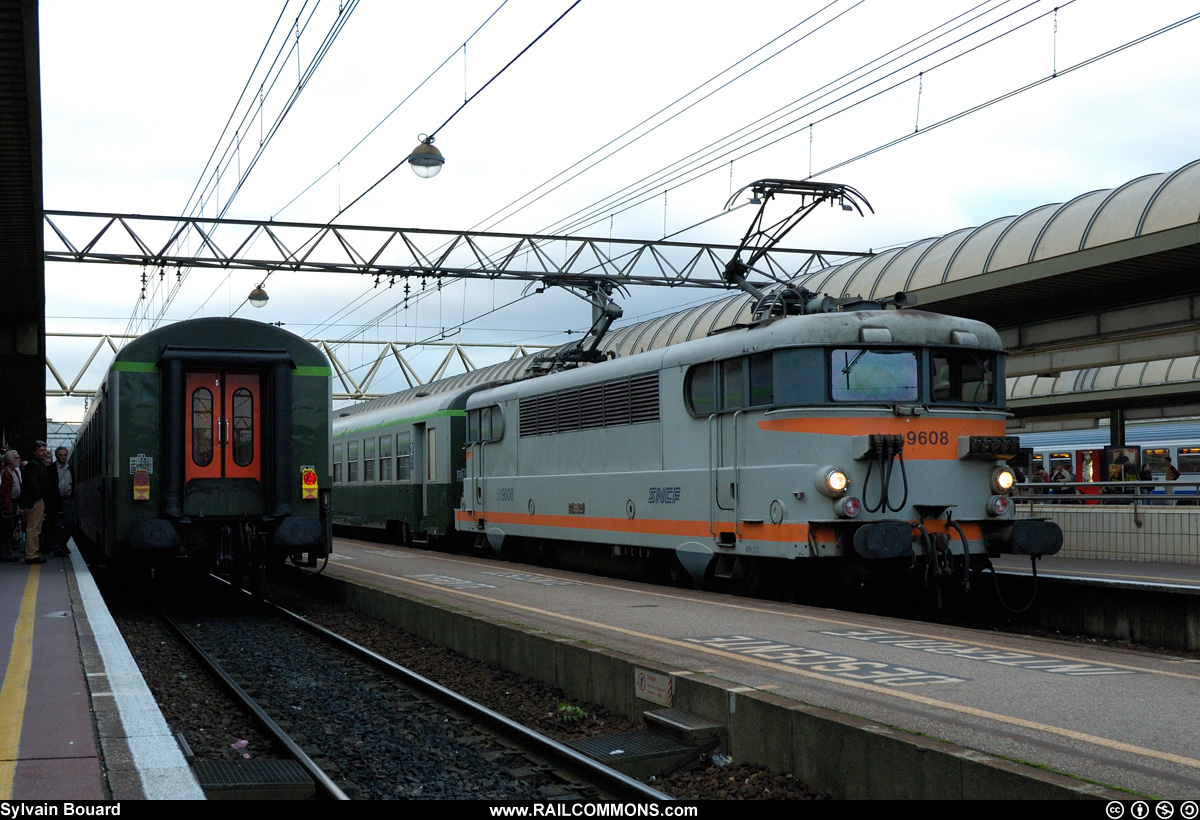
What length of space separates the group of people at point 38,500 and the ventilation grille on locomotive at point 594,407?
7.03 meters

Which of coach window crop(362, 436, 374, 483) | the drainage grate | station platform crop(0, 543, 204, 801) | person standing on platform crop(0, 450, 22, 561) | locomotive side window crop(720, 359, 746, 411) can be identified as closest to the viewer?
station platform crop(0, 543, 204, 801)

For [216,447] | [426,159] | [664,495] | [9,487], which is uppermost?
[426,159]

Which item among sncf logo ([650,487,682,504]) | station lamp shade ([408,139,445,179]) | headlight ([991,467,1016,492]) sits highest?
station lamp shade ([408,139,445,179])

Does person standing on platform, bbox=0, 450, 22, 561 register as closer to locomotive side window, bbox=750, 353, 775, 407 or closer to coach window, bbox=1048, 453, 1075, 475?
locomotive side window, bbox=750, 353, 775, 407

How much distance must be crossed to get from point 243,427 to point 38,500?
5.39 m

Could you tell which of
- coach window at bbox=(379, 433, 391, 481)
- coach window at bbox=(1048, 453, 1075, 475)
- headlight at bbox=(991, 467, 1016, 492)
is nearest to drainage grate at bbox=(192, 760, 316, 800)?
headlight at bbox=(991, 467, 1016, 492)

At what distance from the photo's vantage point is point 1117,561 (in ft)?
57.2

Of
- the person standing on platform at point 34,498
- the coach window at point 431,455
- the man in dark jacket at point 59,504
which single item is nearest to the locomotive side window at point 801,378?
the person standing on platform at point 34,498

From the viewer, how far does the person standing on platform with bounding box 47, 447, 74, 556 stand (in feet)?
59.5

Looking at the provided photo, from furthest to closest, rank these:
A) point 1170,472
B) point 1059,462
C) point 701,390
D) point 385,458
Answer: point 1059,462
point 385,458
point 1170,472
point 701,390

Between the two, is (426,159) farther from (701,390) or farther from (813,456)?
(813,456)

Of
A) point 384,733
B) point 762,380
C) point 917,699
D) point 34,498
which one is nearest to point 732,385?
point 762,380

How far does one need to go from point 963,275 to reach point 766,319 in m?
6.02

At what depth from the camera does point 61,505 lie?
18.3m
